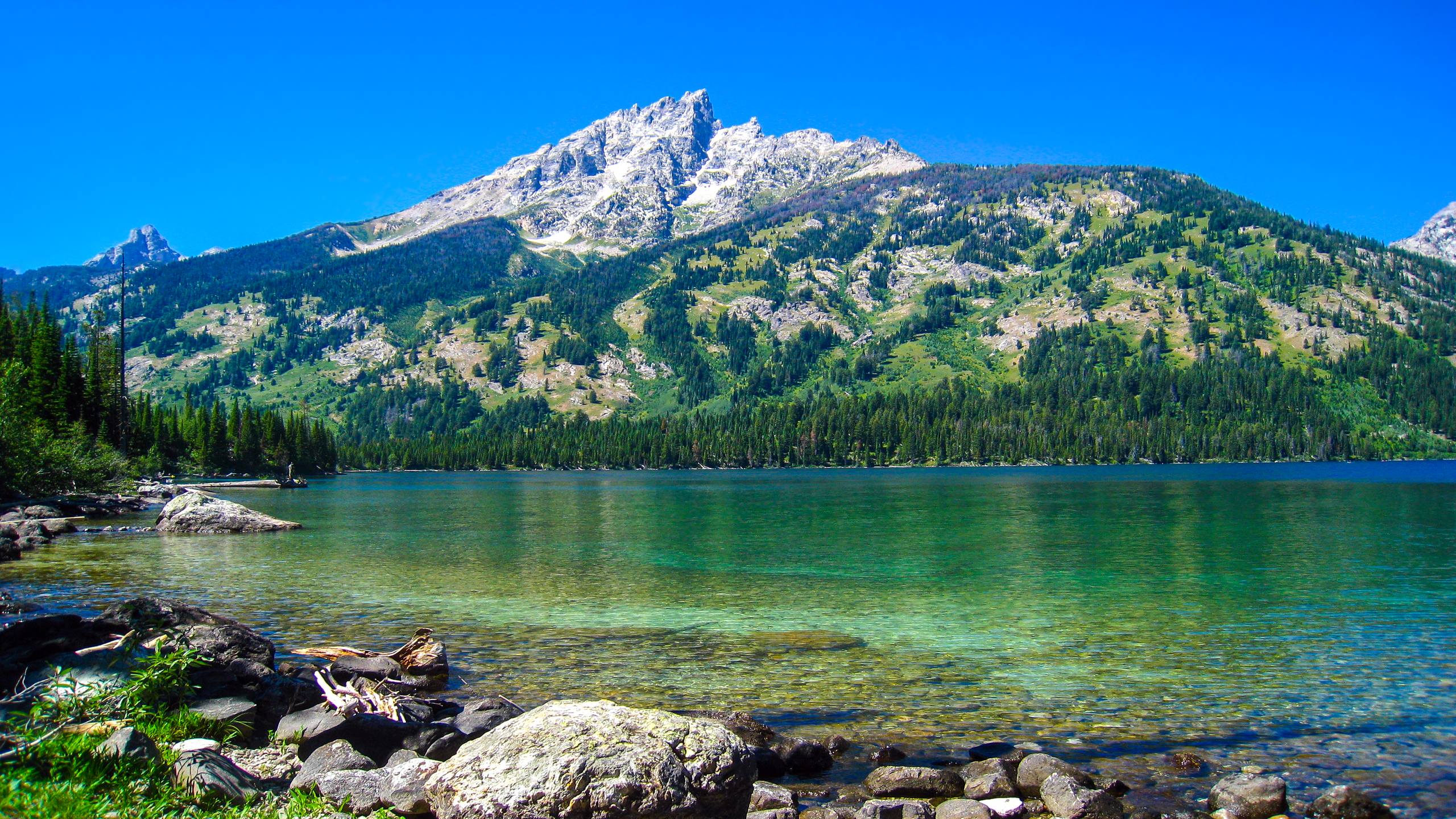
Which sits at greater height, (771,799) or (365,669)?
(365,669)

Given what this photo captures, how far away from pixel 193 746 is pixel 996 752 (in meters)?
12.5

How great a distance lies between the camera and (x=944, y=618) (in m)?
28.2

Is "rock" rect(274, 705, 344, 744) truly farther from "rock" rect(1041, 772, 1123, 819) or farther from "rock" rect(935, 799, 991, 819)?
"rock" rect(1041, 772, 1123, 819)

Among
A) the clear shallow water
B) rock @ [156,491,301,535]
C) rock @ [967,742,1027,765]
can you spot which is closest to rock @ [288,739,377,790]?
the clear shallow water

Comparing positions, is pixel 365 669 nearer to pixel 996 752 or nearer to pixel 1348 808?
pixel 996 752

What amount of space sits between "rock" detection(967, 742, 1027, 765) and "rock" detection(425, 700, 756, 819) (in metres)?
5.78

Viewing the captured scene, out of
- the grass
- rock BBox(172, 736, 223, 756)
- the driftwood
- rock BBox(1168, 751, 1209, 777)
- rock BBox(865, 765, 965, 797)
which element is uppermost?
the grass

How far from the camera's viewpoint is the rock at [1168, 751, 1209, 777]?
13680 mm

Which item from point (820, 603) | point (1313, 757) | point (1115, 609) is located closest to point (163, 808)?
point (1313, 757)

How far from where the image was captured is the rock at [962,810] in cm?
1170

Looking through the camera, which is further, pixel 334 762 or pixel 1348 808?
pixel 334 762

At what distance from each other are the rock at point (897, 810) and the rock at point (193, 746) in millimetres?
8817

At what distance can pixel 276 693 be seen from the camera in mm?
15758

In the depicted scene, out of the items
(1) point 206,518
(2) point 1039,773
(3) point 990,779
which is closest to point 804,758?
(3) point 990,779
